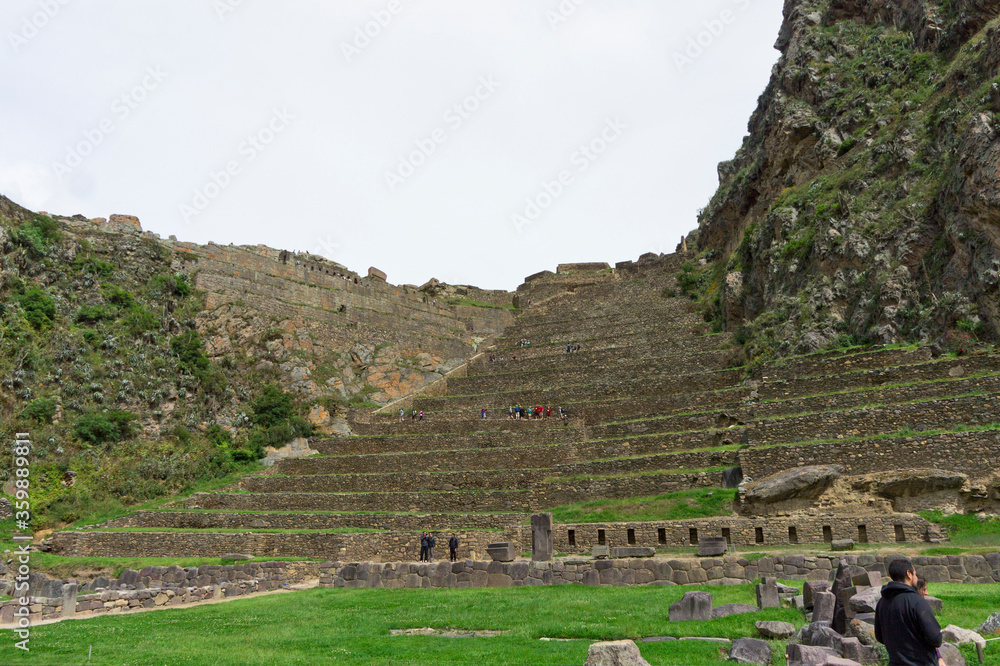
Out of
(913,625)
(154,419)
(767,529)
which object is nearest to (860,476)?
(767,529)

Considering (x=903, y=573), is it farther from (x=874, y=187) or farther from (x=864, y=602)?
(x=874, y=187)

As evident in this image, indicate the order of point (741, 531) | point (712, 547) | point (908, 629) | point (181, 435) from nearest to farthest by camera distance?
point (908, 629), point (712, 547), point (741, 531), point (181, 435)

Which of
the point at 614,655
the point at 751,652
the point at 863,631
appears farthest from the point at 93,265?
the point at 863,631

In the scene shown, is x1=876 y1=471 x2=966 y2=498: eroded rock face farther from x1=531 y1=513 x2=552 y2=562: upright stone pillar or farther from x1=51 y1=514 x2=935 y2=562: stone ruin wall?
x1=531 y1=513 x2=552 y2=562: upright stone pillar

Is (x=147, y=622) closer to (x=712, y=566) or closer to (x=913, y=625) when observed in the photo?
(x=712, y=566)

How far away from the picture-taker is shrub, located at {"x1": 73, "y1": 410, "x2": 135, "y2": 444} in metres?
32.5

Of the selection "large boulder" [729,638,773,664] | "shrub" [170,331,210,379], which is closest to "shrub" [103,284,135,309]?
"shrub" [170,331,210,379]

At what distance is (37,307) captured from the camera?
35.7m

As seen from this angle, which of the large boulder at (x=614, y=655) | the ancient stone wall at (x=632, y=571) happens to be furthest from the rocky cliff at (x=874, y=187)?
the large boulder at (x=614, y=655)

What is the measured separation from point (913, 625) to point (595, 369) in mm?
32326

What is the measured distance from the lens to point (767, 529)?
68.6 feet

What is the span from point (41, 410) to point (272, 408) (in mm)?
9982

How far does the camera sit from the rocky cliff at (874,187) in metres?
25.8

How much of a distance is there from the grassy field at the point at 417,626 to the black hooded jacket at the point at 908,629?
227 centimetres
